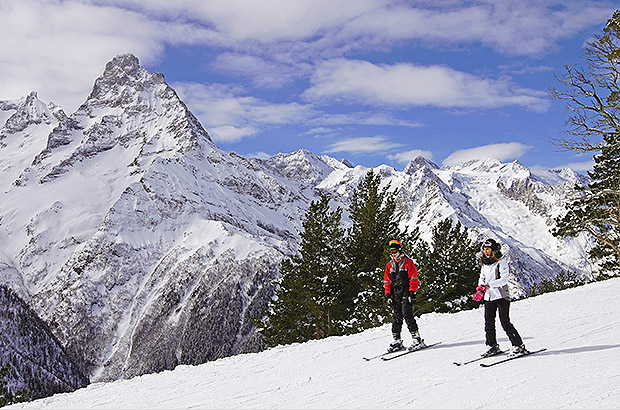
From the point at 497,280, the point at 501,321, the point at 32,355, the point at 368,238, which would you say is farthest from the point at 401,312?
the point at 32,355

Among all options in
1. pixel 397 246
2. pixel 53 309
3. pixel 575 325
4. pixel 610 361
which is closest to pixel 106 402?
pixel 397 246

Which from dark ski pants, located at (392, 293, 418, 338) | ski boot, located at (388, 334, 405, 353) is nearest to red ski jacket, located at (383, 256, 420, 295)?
dark ski pants, located at (392, 293, 418, 338)

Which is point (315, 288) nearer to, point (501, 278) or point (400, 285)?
point (400, 285)

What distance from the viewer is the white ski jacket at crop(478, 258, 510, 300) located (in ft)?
32.2

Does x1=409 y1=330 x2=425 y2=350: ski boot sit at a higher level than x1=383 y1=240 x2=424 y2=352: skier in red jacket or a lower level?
lower

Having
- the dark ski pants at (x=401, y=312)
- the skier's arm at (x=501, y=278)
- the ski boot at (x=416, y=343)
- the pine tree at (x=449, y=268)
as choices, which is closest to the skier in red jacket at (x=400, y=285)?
the dark ski pants at (x=401, y=312)

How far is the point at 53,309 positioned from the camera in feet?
620

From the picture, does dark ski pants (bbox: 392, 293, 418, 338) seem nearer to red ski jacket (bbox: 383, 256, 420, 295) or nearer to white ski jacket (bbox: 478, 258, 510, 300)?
red ski jacket (bbox: 383, 256, 420, 295)

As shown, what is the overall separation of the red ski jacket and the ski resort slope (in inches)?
65.6

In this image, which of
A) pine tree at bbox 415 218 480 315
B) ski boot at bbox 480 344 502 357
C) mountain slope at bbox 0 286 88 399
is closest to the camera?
ski boot at bbox 480 344 502 357

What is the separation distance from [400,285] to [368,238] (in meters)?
16.8

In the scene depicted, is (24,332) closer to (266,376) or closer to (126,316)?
(126,316)

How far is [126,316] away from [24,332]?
38.2 metres

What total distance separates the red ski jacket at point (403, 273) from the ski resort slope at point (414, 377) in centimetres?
167
